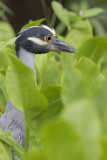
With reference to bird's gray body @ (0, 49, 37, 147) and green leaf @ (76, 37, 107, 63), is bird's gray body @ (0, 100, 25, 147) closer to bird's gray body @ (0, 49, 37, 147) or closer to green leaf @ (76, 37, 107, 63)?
bird's gray body @ (0, 49, 37, 147)

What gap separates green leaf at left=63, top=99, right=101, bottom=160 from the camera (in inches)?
25.0

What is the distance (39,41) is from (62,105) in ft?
2.88

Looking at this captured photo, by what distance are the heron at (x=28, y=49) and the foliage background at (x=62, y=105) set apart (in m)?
0.05

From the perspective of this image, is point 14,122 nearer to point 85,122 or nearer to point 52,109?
point 52,109

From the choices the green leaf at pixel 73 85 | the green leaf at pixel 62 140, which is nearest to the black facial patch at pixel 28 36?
the green leaf at pixel 73 85

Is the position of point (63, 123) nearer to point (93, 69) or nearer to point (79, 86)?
point (79, 86)

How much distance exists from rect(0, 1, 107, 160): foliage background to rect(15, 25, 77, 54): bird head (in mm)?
66

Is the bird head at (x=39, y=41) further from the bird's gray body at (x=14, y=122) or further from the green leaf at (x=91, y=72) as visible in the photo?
the green leaf at (x=91, y=72)

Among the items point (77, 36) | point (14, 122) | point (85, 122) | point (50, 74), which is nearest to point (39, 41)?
point (77, 36)

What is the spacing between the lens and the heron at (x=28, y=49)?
1.52m

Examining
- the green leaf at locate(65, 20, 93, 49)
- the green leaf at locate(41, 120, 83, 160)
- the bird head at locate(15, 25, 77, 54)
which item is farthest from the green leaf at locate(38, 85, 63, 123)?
the green leaf at locate(65, 20, 93, 49)

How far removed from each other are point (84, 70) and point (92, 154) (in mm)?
381

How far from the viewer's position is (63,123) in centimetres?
63

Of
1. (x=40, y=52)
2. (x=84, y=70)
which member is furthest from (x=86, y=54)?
(x=84, y=70)
